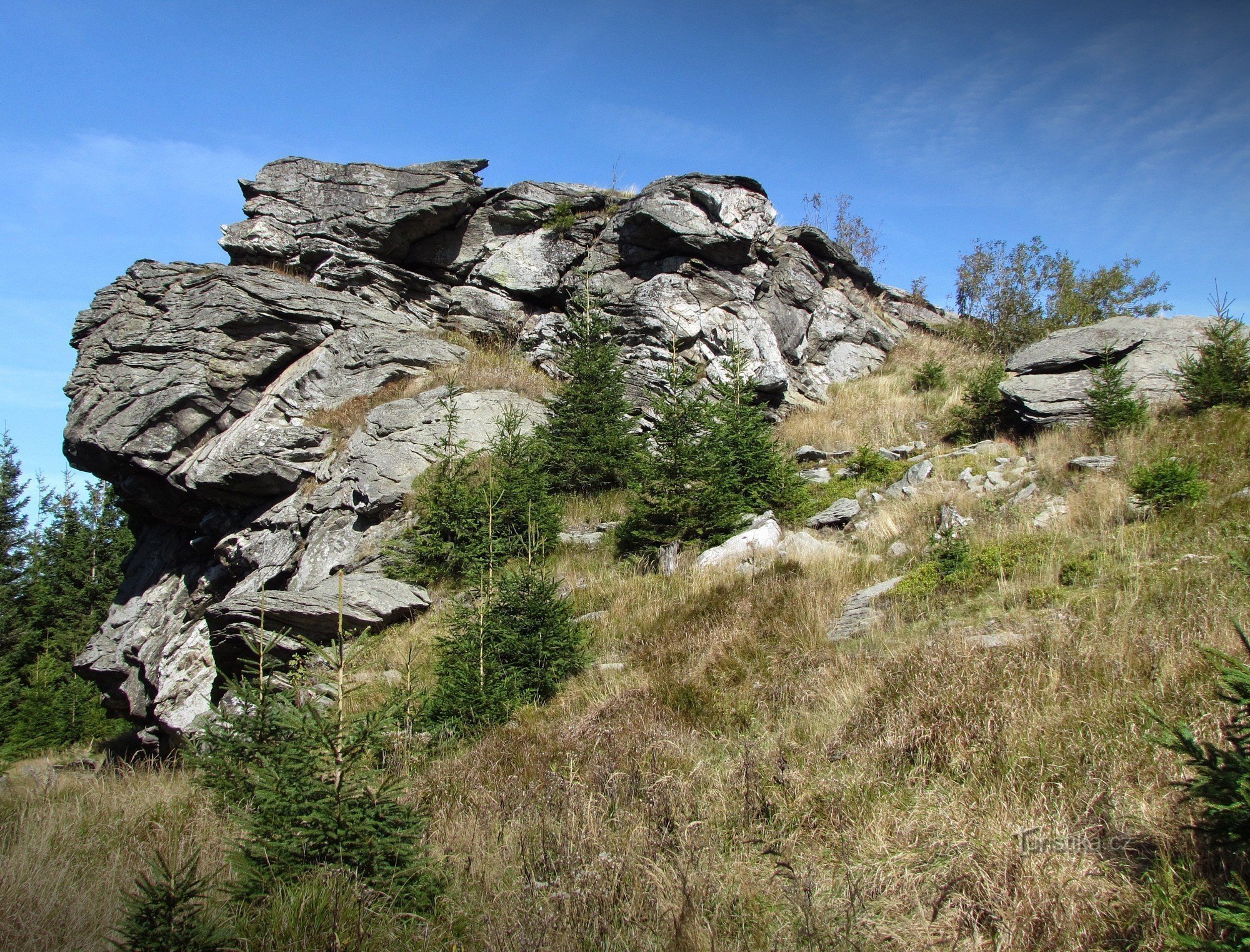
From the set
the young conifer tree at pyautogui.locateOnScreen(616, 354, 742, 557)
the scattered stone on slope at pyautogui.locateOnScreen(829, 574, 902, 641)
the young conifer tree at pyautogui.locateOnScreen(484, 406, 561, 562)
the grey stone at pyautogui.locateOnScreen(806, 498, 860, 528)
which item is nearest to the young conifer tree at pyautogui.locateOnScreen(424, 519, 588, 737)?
the young conifer tree at pyautogui.locateOnScreen(484, 406, 561, 562)

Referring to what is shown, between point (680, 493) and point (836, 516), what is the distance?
294cm

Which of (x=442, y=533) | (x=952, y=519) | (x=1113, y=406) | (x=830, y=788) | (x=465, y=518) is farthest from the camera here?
(x=442, y=533)

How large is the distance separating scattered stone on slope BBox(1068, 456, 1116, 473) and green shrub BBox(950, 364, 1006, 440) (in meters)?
4.24

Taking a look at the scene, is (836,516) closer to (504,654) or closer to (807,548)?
(807,548)

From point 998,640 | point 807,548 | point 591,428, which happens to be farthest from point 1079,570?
point 591,428

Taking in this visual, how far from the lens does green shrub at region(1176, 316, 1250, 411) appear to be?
1148 cm

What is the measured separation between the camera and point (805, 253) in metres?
24.9

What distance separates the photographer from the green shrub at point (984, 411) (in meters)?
15.7

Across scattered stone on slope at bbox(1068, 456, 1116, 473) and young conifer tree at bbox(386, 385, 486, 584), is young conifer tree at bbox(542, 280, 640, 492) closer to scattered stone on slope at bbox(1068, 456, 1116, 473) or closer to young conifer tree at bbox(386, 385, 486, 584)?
young conifer tree at bbox(386, 385, 486, 584)

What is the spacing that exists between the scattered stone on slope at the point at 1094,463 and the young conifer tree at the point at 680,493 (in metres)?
5.76

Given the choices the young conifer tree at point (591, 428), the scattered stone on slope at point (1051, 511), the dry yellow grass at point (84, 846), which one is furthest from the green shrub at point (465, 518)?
the scattered stone on slope at point (1051, 511)

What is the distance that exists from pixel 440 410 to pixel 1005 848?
16.2m

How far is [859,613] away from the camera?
25.8 feet

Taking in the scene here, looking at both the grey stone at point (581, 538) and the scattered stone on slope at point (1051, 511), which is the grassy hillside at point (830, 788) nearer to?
the scattered stone on slope at point (1051, 511)
